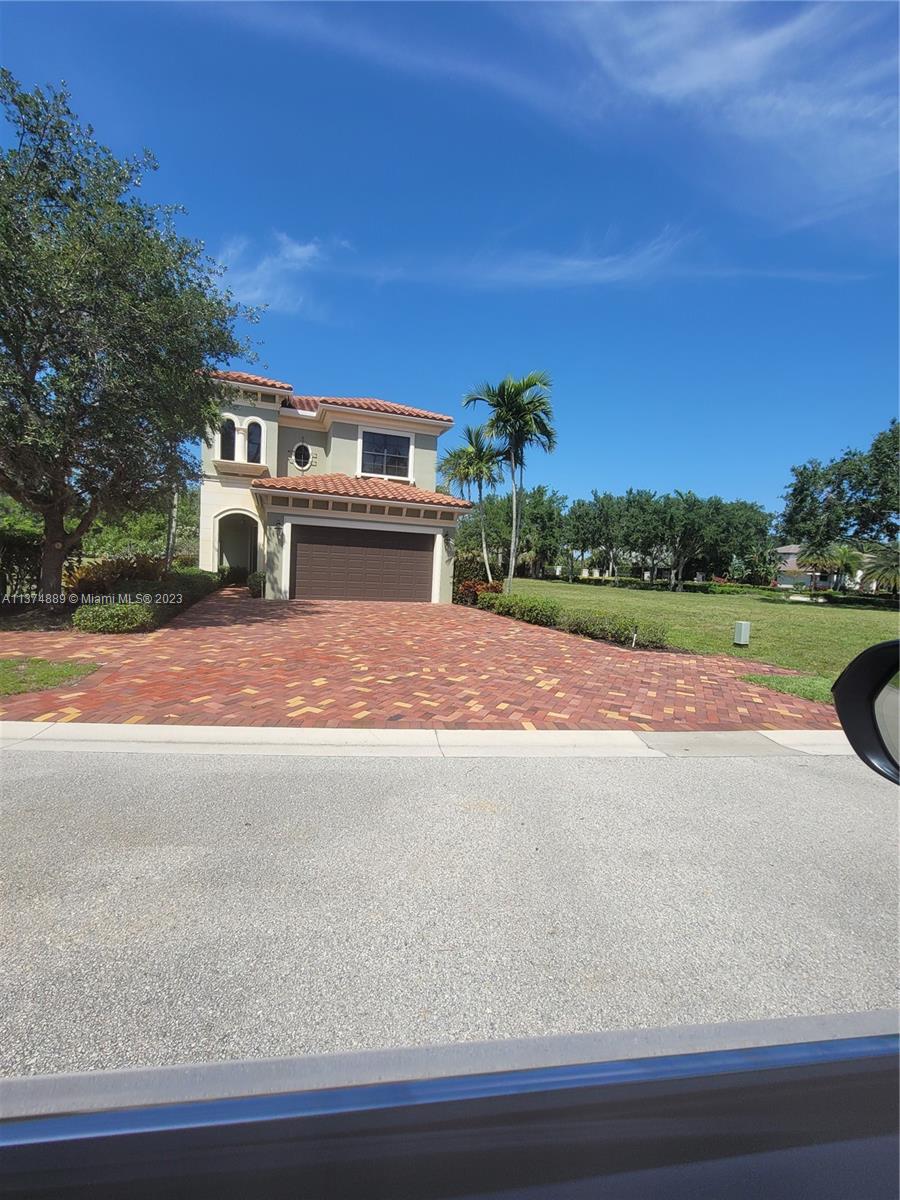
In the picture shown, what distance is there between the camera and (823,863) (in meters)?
3.57

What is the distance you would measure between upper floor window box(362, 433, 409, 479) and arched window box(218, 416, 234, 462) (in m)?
4.88

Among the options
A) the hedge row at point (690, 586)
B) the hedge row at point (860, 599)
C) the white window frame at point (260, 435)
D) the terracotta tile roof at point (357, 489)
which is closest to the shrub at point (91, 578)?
the terracotta tile roof at point (357, 489)

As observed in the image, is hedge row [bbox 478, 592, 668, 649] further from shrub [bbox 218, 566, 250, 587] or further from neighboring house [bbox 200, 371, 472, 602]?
shrub [bbox 218, 566, 250, 587]

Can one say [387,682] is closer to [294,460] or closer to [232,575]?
[294,460]

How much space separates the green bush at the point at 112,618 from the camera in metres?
10.8

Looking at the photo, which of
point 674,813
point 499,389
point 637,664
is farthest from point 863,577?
point 674,813

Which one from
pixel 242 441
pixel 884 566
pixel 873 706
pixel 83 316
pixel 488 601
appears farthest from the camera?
pixel 884 566

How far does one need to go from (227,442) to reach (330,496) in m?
6.28

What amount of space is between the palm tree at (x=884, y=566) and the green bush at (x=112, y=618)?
3995 cm

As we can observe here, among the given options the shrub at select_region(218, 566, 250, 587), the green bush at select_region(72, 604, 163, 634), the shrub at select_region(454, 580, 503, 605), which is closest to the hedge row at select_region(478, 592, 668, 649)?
the shrub at select_region(454, 580, 503, 605)

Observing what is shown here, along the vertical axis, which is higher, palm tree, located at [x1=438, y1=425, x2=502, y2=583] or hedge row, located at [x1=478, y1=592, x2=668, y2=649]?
palm tree, located at [x1=438, y1=425, x2=502, y2=583]

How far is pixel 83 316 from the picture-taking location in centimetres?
991

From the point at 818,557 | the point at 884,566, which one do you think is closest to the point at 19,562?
the point at 884,566

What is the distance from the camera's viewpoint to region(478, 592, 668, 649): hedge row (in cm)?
1233
